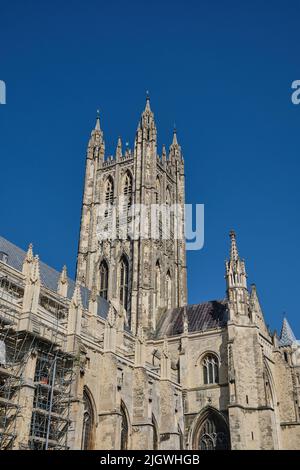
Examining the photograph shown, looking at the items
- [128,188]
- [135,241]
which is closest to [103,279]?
[135,241]

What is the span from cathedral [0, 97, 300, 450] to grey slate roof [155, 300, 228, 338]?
115mm

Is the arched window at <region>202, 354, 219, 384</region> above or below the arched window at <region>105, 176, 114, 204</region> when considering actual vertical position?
below

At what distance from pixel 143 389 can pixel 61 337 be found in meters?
6.59

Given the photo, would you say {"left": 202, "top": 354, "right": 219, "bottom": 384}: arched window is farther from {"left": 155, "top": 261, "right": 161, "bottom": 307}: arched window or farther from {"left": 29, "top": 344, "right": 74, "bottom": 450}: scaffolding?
{"left": 29, "top": 344, "right": 74, "bottom": 450}: scaffolding

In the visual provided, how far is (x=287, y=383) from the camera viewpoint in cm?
3850

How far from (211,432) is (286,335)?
12.6 m

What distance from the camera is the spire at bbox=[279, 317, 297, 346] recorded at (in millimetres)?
43463

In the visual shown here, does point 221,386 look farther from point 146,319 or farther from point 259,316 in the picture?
point 146,319

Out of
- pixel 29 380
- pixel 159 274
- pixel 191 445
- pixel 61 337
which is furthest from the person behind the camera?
pixel 159 274

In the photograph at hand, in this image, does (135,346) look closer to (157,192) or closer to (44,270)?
(44,270)

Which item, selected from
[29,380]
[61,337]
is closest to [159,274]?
[61,337]

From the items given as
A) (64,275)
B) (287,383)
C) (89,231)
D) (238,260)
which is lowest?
(287,383)

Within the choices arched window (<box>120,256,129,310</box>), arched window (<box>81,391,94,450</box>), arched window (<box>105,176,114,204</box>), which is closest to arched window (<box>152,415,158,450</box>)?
arched window (<box>81,391,94,450</box>)

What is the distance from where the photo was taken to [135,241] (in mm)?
45094
